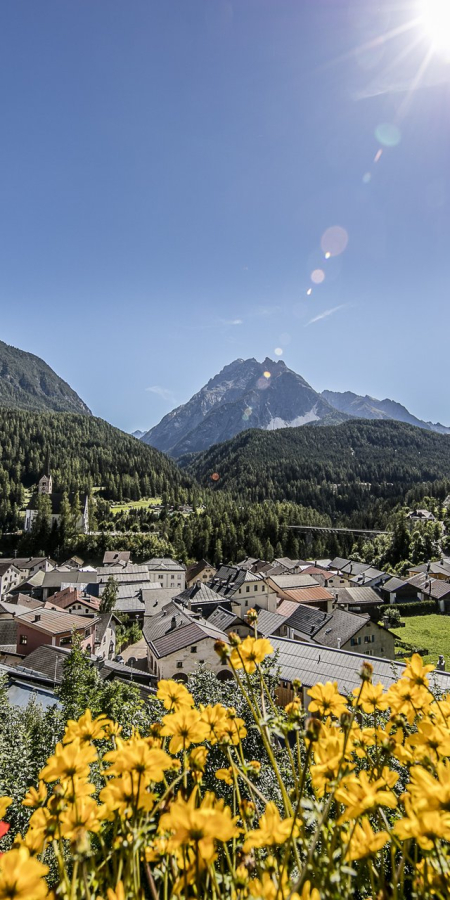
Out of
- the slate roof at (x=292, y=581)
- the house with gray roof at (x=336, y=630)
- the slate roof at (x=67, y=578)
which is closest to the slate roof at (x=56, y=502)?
the slate roof at (x=67, y=578)

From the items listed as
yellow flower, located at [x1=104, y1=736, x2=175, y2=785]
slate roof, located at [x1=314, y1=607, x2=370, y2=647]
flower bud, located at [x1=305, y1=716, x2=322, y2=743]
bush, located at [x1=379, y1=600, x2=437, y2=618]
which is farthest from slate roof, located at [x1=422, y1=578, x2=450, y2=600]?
yellow flower, located at [x1=104, y1=736, x2=175, y2=785]

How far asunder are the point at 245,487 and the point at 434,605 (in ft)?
445

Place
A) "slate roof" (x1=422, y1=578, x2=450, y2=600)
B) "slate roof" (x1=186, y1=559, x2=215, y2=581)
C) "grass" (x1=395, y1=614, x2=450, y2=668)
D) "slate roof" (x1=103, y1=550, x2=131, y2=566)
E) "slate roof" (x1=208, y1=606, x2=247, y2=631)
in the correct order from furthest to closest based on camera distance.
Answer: "slate roof" (x1=103, y1=550, x2=131, y2=566), "slate roof" (x1=186, y1=559, x2=215, y2=581), "slate roof" (x1=422, y1=578, x2=450, y2=600), "grass" (x1=395, y1=614, x2=450, y2=668), "slate roof" (x1=208, y1=606, x2=247, y2=631)

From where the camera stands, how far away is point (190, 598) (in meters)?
48.5

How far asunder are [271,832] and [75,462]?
16455 centimetres

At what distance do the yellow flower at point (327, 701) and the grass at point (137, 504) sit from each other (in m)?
130

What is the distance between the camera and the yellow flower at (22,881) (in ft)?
3.97

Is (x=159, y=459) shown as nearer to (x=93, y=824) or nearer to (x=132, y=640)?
(x=132, y=640)

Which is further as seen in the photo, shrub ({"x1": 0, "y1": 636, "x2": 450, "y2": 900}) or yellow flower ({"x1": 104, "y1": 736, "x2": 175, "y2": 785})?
yellow flower ({"x1": 104, "y1": 736, "x2": 175, "y2": 785})

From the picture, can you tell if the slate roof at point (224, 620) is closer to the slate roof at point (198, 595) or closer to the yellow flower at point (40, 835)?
the slate roof at point (198, 595)

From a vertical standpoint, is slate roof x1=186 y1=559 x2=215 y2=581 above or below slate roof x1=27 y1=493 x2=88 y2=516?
below

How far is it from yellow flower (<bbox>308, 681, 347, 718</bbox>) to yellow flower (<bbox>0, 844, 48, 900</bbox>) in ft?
4.43

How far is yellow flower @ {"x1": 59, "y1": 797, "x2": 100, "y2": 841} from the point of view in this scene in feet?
4.96

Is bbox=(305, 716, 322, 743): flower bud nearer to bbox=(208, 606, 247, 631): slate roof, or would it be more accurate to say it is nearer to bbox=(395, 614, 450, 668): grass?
bbox=(208, 606, 247, 631): slate roof
